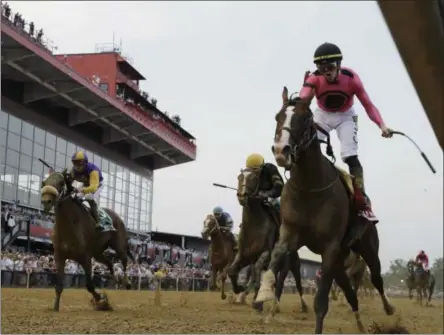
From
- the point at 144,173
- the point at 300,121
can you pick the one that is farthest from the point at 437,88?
the point at 144,173

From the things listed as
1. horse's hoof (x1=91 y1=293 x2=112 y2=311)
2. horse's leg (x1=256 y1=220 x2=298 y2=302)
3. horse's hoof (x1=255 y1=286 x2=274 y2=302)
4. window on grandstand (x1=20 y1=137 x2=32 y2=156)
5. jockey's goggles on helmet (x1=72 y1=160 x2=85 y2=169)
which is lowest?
horse's hoof (x1=91 y1=293 x2=112 y2=311)

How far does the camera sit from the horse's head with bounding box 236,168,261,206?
11.4m

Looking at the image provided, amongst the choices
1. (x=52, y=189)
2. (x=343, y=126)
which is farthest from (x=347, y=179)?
(x=52, y=189)

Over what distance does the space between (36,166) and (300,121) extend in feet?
123

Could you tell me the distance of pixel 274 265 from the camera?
585 cm

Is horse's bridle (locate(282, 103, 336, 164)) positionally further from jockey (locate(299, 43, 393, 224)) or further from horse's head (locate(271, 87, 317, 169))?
jockey (locate(299, 43, 393, 224))

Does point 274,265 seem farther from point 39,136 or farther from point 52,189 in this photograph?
point 39,136

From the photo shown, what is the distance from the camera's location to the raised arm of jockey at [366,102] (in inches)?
274

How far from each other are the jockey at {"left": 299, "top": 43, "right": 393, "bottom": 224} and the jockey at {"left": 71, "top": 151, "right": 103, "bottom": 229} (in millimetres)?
5155

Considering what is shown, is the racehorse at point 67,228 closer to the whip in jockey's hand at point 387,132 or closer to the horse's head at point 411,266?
the whip in jockey's hand at point 387,132

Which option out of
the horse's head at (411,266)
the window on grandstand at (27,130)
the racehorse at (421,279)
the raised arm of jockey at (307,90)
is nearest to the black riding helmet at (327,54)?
the raised arm of jockey at (307,90)

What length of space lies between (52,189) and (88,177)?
1443mm

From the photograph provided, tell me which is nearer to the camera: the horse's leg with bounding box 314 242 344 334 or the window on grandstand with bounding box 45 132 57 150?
the horse's leg with bounding box 314 242 344 334

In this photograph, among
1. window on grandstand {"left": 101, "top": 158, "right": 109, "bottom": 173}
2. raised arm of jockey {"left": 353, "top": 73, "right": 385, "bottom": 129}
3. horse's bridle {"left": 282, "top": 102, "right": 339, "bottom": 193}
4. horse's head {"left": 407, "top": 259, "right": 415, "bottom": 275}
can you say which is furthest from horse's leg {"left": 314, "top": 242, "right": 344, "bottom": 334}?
window on grandstand {"left": 101, "top": 158, "right": 109, "bottom": 173}
